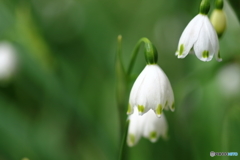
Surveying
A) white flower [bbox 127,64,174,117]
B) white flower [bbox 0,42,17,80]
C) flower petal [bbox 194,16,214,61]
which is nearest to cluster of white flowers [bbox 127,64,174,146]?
white flower [bbox 127,64,174,117]

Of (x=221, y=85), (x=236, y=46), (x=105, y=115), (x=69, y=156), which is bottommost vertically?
(x=69, y=156)

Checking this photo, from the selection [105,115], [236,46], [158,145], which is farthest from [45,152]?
[236,46]

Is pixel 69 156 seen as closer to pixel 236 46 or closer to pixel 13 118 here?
pixel 13 118

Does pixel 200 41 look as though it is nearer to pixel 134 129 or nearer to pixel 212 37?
pixel 212 37

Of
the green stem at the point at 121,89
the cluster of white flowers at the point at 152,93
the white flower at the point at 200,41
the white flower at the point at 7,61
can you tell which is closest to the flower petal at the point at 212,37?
the white flower at the point at 200,41

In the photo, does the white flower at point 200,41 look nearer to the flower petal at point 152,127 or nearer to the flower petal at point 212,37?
the flower petal at point 212,37

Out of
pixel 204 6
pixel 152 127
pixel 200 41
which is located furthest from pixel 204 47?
pixel 152 127

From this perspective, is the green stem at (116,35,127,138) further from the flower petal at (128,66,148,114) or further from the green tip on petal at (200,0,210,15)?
the green tip on petal at (200,0,210,15)
